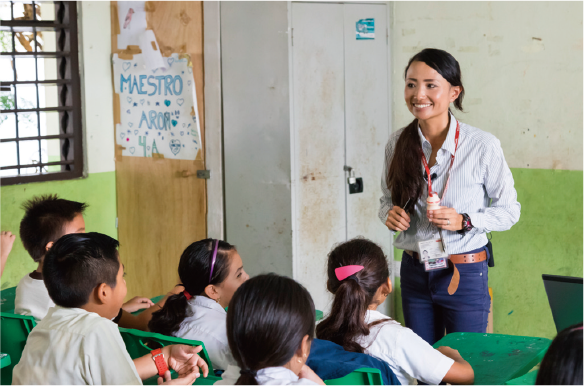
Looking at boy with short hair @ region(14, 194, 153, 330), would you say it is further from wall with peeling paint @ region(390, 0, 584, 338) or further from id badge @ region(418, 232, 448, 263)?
wall with peeling paint @ region(390, 0, 584, 338)

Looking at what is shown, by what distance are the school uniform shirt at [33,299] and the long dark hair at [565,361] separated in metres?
1.69

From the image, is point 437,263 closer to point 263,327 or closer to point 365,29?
point 263,327

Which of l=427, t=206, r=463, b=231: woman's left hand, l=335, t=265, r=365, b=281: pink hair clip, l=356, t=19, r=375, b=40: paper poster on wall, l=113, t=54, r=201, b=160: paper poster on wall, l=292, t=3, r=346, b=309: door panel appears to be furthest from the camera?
l=113, t=54, r=201, b=160: paper poster on wall

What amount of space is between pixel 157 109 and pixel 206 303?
86.2 inches

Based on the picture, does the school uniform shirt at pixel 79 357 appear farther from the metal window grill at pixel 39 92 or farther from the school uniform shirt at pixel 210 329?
the metal window grill at pixel 39 92

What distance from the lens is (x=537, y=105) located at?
325cm

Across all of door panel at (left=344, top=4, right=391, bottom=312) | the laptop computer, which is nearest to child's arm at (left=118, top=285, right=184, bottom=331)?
the laptop computer

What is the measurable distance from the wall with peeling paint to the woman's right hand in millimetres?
1504

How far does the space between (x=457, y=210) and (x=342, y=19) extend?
176 centimetres

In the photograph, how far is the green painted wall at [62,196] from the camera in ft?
11.9

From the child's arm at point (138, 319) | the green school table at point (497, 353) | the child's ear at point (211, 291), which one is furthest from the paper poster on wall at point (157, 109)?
the green school table at point (497, 353)

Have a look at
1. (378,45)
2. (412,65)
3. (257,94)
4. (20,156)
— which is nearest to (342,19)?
(378,45)

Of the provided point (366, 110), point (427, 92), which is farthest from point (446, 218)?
point (366, 110)

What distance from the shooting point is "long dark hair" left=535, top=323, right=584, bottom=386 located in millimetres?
896
